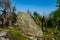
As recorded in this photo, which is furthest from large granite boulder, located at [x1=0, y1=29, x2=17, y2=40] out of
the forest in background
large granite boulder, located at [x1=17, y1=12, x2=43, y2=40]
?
the forest in background

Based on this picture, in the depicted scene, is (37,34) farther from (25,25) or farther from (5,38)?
(5,38)

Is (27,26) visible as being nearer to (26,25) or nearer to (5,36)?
(26,25)

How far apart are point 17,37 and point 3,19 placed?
9.42 metres

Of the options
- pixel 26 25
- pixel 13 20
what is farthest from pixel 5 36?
pixel 13 20

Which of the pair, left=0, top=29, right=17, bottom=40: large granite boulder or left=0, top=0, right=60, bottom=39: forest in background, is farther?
left=0, top=0, right=60, bottom=39: forest in background

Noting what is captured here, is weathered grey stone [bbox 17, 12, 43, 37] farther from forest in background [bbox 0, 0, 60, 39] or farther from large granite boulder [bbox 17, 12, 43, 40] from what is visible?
forest in background [bbox 0, 0, 60, 39]

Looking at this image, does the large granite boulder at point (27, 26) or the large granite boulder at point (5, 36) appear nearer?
the large granite boulder at point (5, 36)

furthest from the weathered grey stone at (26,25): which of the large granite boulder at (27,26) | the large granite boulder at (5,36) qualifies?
the large granite boulder at (5,36)

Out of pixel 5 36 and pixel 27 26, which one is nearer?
pixel 5 36

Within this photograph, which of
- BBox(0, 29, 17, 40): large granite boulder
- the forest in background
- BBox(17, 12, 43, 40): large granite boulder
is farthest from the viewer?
the forest in background

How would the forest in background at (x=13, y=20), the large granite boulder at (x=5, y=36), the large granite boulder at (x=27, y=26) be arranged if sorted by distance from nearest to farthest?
the large granite boulder at (x=5, y=36) → the large granite boulder at (x=27, y=26) → the forest in background at (x=13, y=20)

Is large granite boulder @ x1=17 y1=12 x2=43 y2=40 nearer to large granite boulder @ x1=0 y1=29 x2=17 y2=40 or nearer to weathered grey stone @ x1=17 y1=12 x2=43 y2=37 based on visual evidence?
weathered grey stone @ x1=17 y1=12 x2=43 y2=37

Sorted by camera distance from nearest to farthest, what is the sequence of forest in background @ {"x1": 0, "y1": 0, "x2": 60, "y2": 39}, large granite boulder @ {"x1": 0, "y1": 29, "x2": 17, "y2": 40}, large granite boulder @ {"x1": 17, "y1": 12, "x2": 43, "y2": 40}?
large granite boulder @ {"x1": 0, "y1": 29, "x2": 17, "y2": 40} → large granite boulder @ {"x1": 17, "y1": 12, "x2": 43, "y2": 40} → forest in background @ {"x1": 0, "y1": 0, "x2": 60, "y2": 39}

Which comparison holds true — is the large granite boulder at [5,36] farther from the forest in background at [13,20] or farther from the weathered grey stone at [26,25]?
the forest in background at [13,20]
